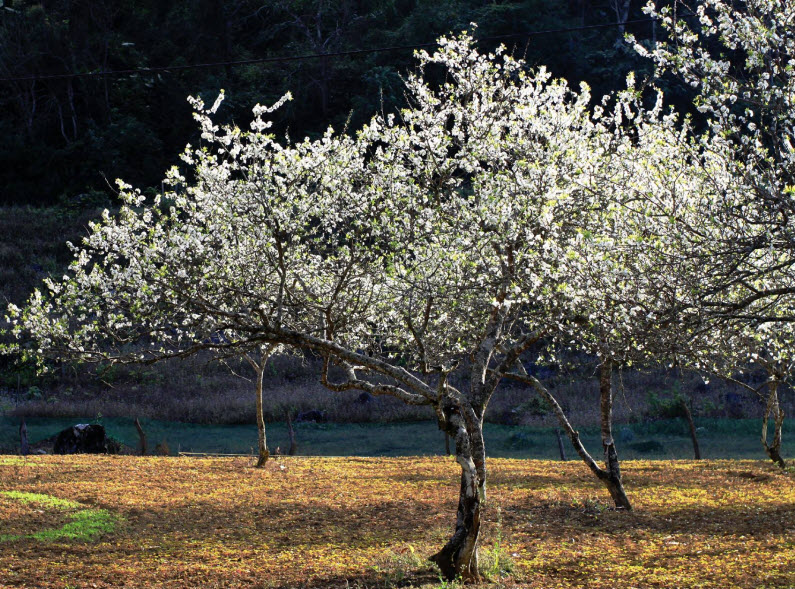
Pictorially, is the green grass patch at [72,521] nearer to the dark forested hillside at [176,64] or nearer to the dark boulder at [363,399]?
the dark boulder at [363,399]

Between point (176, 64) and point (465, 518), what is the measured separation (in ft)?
227

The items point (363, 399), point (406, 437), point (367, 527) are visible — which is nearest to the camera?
point (367, 527)

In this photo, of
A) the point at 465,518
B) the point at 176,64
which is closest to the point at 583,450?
the point at 465,518

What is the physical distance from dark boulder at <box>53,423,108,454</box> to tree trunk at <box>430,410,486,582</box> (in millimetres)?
21963

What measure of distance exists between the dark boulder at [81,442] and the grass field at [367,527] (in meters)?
6.75

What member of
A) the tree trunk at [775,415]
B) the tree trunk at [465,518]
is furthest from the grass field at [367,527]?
the tree trunk at [775,415]

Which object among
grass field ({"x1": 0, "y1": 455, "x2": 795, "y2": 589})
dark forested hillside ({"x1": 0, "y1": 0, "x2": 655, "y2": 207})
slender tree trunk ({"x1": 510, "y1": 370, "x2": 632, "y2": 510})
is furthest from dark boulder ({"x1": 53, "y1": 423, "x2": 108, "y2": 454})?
dark forested hillside ({"x1": 0, "y1": 0, "x2": 655, "y2": 207})

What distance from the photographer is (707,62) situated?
9.02m

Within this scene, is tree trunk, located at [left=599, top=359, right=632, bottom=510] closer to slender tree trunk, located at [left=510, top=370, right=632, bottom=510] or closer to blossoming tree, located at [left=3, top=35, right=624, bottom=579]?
slender tree trunk, located at [left=510, top=370, right=632, bottom=510]

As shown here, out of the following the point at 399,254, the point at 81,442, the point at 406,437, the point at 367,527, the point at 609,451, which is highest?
the point at 399,254

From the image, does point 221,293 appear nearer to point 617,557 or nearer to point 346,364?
point 346,364

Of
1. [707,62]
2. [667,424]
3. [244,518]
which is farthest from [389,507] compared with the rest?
[667,424]

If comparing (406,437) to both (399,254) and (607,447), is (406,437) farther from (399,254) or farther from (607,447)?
(399,254)

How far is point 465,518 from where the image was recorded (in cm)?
1040
